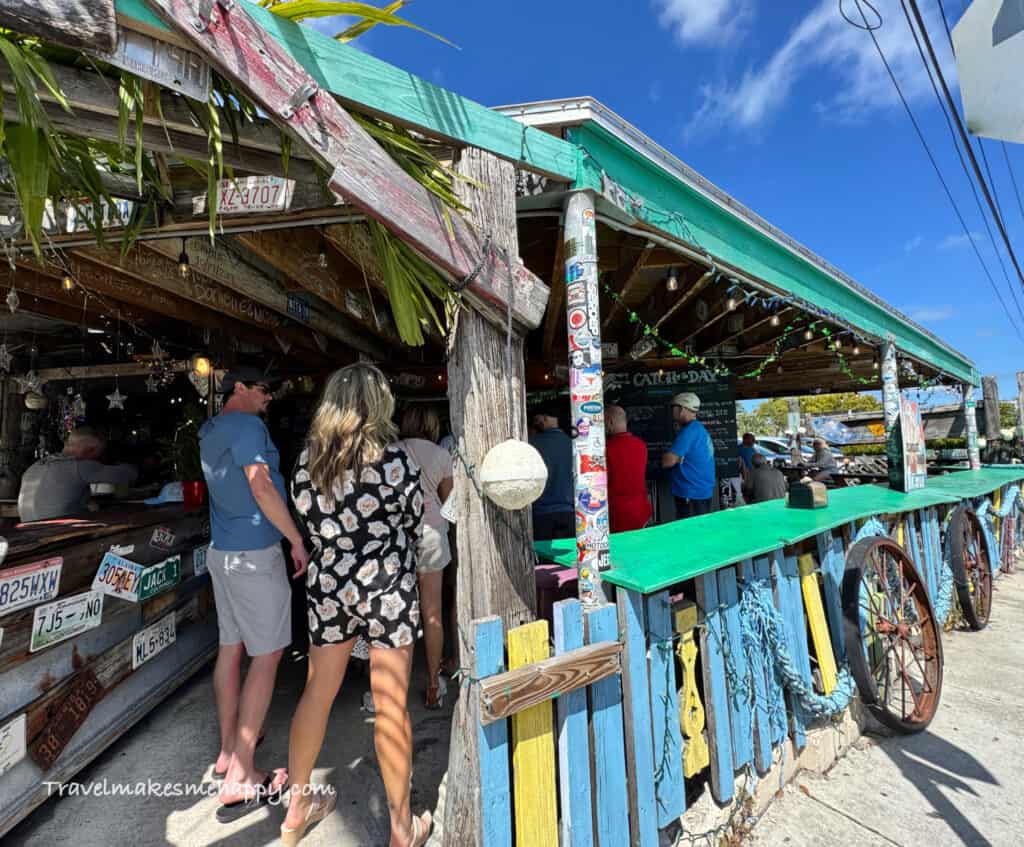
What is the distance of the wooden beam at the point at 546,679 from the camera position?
1523 mm

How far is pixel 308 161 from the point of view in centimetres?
175

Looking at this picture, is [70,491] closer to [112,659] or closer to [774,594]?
[112,659]

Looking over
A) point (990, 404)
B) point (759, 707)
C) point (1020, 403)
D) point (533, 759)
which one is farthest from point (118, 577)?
point (1020, 403)

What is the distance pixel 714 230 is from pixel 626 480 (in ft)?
5.52

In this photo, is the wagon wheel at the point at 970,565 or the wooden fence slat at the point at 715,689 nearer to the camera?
the wooden fence slat at the point at 715,689

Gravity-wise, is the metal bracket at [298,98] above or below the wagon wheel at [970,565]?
above

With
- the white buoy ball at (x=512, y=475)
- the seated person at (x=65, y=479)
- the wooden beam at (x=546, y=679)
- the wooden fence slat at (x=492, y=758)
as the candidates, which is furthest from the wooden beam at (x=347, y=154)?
the seated person at (x=65, y=479)

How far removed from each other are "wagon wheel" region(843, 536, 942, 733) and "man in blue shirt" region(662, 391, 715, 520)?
4.82ft

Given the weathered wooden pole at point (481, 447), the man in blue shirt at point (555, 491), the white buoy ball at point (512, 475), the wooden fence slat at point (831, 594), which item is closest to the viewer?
the white buoy ball at point (512, 475)

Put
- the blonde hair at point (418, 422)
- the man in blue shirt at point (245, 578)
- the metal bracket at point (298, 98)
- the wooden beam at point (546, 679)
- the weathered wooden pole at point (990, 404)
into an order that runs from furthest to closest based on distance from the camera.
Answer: the weathered wooden pole at point (990, 404) → the blonde hair at point (418, 422) → the man in blue shirt at point (245, 578) → the wooden beam at point (546, 679) → the metal bracket at point (298, 98)

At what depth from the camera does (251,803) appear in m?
2.16

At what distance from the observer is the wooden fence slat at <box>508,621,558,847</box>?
1.64 meters

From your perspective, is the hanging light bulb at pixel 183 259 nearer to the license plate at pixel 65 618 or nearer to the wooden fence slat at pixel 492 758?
the license plate at pixel 65 618

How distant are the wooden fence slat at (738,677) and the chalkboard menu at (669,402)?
4.57 metres
